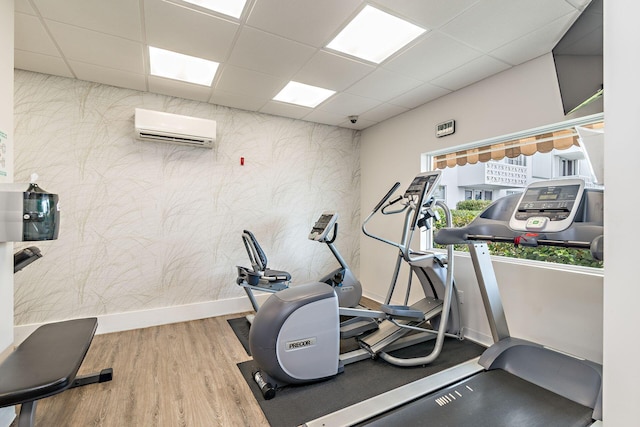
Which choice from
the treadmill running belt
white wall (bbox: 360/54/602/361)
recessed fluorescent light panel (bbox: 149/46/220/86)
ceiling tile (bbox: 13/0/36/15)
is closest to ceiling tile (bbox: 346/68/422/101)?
white wall (bbox: 360/54/602/361)

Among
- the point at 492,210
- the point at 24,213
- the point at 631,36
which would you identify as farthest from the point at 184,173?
the point at 631,36

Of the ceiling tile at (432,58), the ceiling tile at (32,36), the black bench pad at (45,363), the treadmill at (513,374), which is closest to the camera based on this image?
the black bench pad at (45,363)

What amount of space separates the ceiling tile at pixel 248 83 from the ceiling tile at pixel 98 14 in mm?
799

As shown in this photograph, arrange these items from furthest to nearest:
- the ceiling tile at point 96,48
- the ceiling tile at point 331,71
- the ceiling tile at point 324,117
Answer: the ceiling tile at point 324,117 < the ceiling tile at point 331,71 < the ceiling tile at point 96,48

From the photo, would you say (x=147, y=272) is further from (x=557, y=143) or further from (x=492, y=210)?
(x=557, y=143)

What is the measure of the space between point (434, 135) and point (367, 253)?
6.68 feet

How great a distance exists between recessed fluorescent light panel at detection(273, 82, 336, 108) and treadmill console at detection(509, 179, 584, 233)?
91.7 inches

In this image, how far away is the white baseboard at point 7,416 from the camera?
5.20 feet

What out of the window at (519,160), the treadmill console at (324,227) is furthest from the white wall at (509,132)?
the treadmill console at (324,227)

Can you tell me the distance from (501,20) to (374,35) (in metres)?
0.89

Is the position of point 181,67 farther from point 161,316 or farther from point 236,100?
point 161,316

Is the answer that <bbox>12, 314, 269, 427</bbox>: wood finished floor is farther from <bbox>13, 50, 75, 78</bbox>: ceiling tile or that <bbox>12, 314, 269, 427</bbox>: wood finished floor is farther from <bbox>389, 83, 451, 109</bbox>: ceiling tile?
<bbox>389, 83, 451, 109</bbox>: ceiling tile

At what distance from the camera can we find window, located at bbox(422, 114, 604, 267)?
2.39m

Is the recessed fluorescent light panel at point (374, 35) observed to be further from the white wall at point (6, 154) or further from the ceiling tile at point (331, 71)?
the white wall at point (6, 154)
